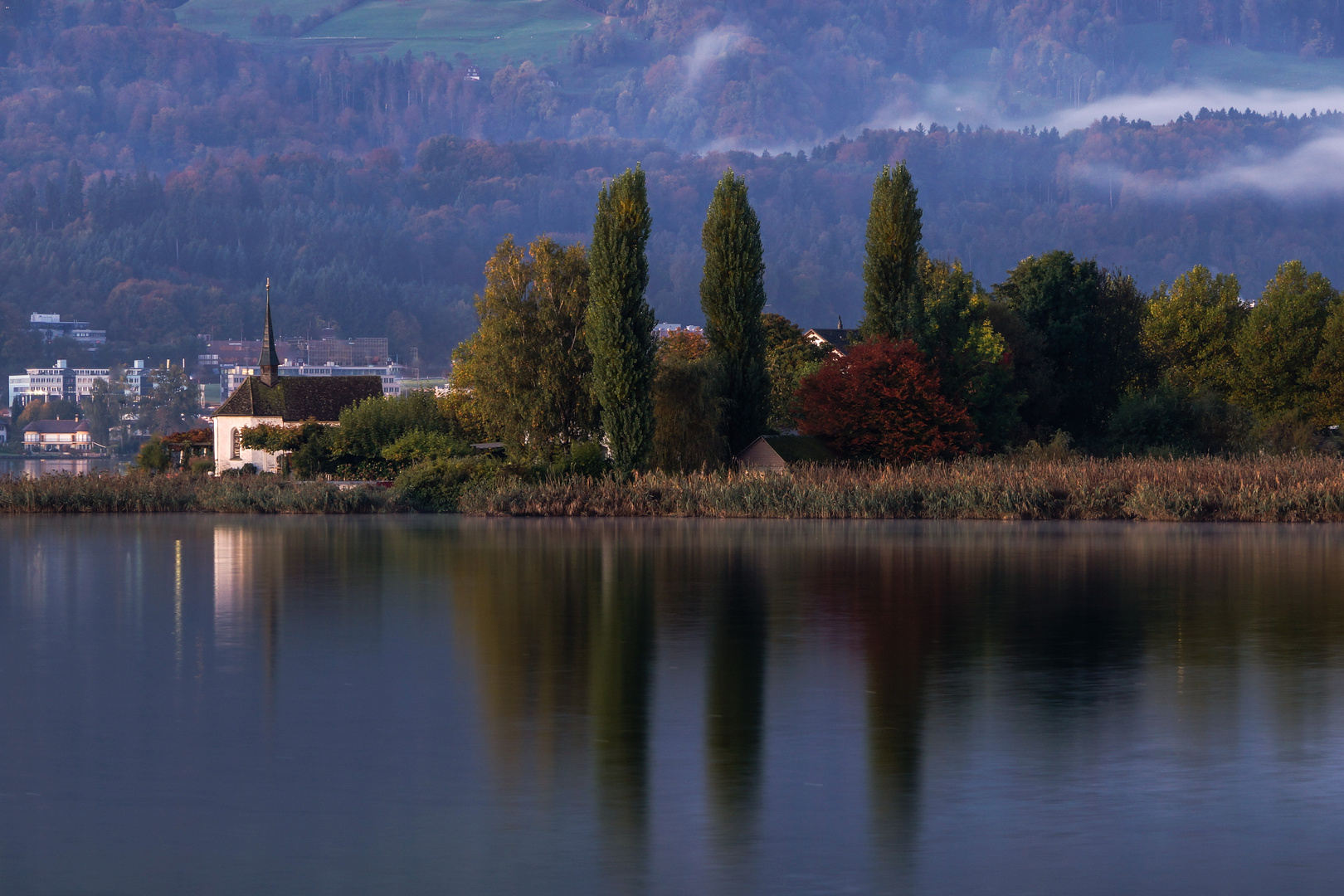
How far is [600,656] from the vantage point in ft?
57.4

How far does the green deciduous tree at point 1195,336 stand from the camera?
280 ft

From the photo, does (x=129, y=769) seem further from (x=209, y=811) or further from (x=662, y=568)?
(x=662, y=568)

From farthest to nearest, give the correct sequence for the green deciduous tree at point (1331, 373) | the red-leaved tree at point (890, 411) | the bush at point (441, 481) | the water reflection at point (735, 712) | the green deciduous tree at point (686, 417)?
the green deciduous tree at point (1331, 373) < the green deciduous tree at point (686, 417) < the red-leaved tree at point (890, 411) < the bush at point (441, 481) < the water reflection at point (735, 712)

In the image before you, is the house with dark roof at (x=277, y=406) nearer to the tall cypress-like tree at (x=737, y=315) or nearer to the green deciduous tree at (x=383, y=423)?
the green deciduous tree at (x=383, y=423)

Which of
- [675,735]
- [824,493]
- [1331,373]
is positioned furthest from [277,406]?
[675,735]

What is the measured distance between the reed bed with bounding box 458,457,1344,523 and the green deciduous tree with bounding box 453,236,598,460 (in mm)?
6239

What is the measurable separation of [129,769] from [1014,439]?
171 feet

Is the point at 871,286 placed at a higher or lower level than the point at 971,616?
higher

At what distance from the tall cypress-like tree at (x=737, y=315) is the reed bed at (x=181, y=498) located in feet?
40.5

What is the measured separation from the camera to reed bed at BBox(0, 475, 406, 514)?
5094 centimetres

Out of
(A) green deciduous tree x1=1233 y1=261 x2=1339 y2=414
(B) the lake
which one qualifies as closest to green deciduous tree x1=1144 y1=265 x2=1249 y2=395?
(A) green deciduous tree x1=1233 y1=261 x2=1339 y2=414

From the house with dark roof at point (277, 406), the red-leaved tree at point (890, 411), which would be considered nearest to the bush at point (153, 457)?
the house with dark roof at point (277, 406)

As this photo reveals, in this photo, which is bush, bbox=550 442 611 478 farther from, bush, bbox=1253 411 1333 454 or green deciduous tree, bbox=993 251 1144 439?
bush, bbox=1253 411 1333 454

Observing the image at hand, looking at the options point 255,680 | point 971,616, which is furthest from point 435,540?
point 255,680
